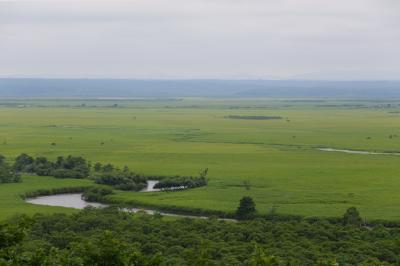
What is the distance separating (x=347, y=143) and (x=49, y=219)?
49.9m

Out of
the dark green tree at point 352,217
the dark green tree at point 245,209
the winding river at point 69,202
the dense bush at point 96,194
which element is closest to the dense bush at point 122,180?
the winding river at point 69,202

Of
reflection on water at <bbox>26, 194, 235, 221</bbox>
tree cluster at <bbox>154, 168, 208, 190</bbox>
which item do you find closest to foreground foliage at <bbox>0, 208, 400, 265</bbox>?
reflection on water at <bbox>26, 194, 235, 221</bbox>

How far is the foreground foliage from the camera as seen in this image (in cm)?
2547

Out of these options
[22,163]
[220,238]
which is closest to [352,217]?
[220,238]

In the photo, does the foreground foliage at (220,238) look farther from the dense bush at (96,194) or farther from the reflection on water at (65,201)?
the dense bush at (96,194)

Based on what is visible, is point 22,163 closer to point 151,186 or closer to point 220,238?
point 151,186

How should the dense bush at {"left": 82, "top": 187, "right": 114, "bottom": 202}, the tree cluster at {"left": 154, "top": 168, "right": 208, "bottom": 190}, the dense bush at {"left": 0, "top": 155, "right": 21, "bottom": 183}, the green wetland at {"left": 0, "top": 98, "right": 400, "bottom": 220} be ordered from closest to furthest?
the green wetland at {"left": 0, "top": 98, "right": 400, "bottom": 220} → the dense bush at {"left": 82, "top": 187, "right": 114, "bottom": 202} → the tree cluster at {"left": 154, "top": 168, "right": 208, "bottom": 190} → the dense bush at {"left": 0, "top": 155, "right": 21, "bottom": 183}

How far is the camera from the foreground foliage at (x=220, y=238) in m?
25.5

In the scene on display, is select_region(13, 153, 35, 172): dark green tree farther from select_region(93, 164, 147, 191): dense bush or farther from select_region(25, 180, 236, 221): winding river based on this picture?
select_region(25, 180, 236, 221): winding river

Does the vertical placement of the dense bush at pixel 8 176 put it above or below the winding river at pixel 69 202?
above

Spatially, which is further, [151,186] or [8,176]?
[8,176]

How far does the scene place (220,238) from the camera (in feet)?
96.1

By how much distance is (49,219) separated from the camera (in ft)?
106

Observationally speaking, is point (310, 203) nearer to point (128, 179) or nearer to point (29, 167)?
point (128, 179)
